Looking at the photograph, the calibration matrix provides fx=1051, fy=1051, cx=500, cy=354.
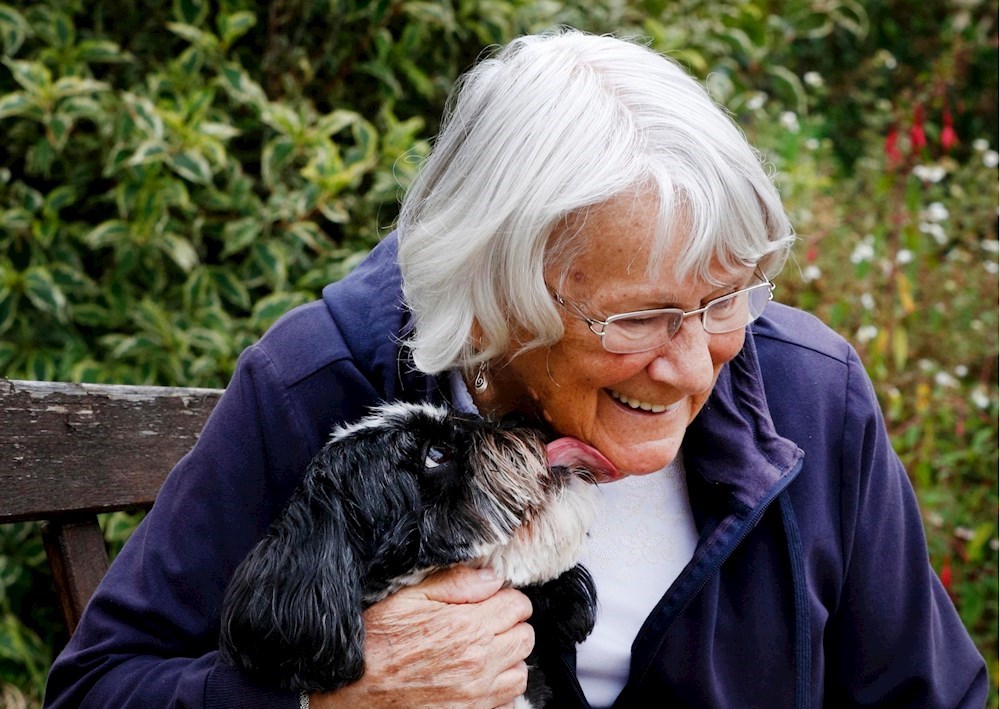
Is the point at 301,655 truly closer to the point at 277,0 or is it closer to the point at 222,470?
the point at 222,470

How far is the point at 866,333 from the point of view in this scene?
144 inches

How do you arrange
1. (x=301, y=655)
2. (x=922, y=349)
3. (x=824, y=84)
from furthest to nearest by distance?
(x=824, y=84)
(x=922, y=349)
(x=301, y=655)

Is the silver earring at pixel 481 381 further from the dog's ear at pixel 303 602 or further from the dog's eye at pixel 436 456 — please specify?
the dog's ear at pixel 303 602

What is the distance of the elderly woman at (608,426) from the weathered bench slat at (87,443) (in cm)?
12

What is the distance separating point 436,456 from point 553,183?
1.53ft

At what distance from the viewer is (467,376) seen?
1.90m

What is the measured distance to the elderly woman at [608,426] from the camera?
5.29 feet

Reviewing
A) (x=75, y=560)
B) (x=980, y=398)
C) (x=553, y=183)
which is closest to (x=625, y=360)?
(x=553, y=183)

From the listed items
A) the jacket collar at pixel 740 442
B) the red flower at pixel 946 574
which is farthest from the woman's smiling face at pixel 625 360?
the red flower at pixel 946 574

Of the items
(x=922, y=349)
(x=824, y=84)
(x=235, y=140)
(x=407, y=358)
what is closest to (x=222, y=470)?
(x=407, y=358)

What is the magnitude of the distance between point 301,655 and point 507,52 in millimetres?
1106

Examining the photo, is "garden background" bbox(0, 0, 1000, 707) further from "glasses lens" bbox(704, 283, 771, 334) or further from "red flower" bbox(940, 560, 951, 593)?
"glasses lens" bbox(704, 283, 771, 334)

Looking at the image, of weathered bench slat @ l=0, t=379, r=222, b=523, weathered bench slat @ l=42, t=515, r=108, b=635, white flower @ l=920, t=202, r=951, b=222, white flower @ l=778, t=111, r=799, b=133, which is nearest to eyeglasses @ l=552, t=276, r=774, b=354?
weathered bench slat @ l=0, t=379, r=222, b=523

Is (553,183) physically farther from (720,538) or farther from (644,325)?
(720,538)
